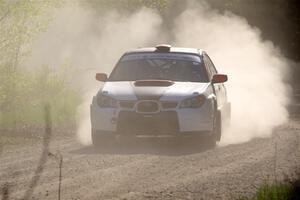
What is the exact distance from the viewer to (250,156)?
43.0ft

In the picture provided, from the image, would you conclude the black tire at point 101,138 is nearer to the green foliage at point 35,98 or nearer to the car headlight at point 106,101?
the car headlight at point 106,101

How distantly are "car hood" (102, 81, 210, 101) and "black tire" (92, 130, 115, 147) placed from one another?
0.68 meters

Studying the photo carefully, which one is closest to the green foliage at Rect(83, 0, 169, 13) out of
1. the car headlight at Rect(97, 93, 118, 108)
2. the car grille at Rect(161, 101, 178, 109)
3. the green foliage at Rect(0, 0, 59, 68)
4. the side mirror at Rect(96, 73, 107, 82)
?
the green foliage at Rect(0, 0, 59, 68)

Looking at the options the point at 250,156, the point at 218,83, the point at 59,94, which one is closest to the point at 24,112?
the point at 59,94

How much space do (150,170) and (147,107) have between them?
283 cm

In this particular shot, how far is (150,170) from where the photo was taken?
11.4 metres

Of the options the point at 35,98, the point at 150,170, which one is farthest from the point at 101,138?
the point at 35,98

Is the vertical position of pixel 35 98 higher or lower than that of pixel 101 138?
lower

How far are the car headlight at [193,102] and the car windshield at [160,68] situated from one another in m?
1.02

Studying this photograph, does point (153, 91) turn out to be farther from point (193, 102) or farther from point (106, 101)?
point (106, 101)

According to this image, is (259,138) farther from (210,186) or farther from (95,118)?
(210,186)

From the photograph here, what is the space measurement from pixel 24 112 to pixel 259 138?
7317mm

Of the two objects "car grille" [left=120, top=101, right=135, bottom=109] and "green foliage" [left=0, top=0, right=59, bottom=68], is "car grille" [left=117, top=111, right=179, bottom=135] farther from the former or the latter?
"green foliage" [left=0, top=0, right=59, bottom=68]

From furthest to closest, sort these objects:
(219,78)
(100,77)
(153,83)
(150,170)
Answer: (100,77) < (219,78) < (153,83) < (150,170)
